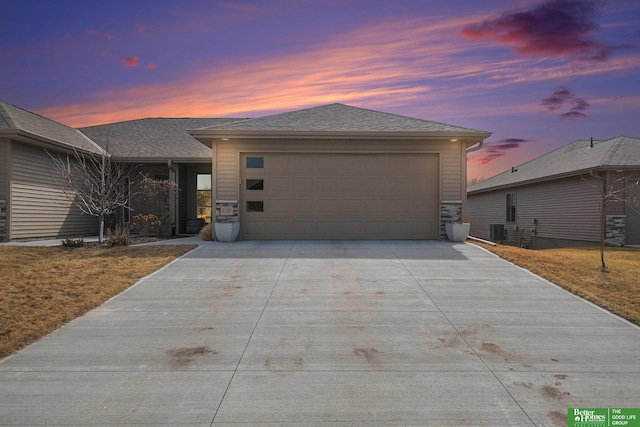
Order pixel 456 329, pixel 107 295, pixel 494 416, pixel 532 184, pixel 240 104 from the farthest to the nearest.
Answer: pixel 532 184, pixel 240 104, pixel 107 295, pixel 456 329, pixel 494 416

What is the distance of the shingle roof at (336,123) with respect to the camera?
12.5 meters

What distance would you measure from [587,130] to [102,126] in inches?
1001

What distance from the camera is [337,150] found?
12711 mm

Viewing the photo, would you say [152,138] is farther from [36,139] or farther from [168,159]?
[36,139]

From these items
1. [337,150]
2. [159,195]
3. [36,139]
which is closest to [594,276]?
[337,150]

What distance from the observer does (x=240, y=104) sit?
1551cm

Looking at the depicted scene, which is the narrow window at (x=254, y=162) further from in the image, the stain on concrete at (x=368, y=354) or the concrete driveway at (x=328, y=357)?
the stain on concrete at (x=368, y=354)

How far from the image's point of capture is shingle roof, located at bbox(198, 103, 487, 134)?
493 inches

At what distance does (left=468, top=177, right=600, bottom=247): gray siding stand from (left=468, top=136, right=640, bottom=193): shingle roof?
0.57m

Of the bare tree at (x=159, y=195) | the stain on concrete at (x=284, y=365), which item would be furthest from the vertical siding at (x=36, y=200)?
the stain on concrete at (x=284, y=365)

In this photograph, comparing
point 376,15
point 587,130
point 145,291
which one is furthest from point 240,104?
point 587,130

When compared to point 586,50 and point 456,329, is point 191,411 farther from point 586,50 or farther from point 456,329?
point 586,50

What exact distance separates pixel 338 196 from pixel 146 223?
24.1 feet

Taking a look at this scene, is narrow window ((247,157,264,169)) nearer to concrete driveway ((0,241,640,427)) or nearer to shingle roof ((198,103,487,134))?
shingle roof ((198,103,487,134))
